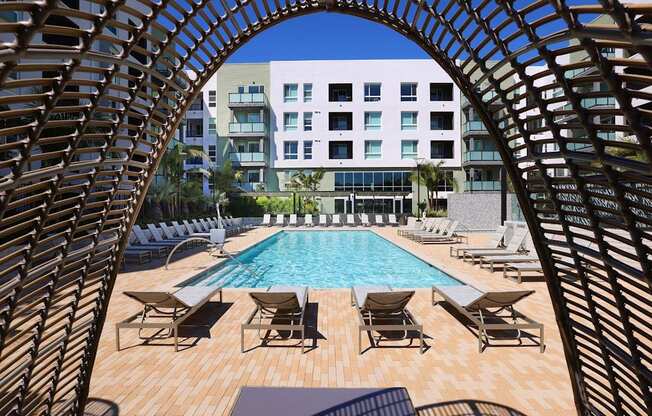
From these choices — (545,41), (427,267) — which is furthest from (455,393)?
(427,267)

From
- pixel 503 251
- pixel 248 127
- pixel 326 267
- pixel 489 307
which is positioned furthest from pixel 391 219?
pixel 489 307

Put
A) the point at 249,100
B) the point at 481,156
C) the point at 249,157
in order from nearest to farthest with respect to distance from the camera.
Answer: the point at 481,156, the point at 249,100, the point at 249,157

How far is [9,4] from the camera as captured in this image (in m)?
1.52

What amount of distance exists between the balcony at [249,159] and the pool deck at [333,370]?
28.7 m

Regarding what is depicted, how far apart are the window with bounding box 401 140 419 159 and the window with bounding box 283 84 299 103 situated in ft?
35.6

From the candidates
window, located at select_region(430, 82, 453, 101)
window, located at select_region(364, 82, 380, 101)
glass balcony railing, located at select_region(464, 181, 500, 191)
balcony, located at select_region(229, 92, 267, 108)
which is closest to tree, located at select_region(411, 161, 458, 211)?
glass balcony railing, located at select_region(464, 181, 500, 191)

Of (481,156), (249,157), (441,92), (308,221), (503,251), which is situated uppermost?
(441,92)

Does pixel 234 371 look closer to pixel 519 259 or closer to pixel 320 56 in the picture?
pixel 519 259

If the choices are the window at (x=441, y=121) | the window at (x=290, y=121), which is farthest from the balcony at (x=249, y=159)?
the window at (x=441, y=121)

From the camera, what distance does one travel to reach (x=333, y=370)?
16.5 feet

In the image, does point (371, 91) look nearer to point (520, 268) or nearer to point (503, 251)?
point (503, 251)

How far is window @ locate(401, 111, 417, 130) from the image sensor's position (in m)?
35.5

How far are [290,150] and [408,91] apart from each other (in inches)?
479

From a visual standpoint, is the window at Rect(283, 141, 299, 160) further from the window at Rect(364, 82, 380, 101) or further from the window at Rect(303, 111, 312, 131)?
the window at Rect(364, 82, 380, 101)
